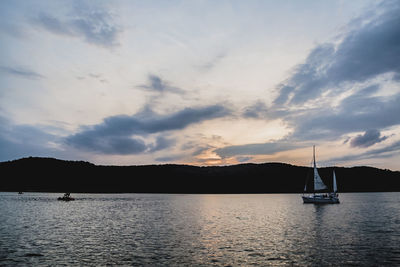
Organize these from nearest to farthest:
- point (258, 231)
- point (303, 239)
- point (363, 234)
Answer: point (303, 239)
point (363, 234)
point (258, 231)

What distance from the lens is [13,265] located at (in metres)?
27.7

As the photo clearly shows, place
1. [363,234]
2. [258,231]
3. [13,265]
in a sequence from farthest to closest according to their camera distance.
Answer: [258,231] → [363,234] → [13,265]

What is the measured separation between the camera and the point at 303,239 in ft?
142

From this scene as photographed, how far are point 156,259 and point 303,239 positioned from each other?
876 inches

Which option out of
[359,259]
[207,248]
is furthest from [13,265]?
[359,259]

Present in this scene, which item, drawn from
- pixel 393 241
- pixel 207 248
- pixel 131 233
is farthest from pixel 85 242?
pixel 393 241

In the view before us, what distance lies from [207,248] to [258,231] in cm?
1761

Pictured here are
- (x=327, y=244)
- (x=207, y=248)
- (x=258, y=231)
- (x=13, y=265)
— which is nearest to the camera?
(x=13, y=265)

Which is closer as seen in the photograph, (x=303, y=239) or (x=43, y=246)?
(x=43, y=246)

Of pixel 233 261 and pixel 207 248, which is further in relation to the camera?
pixel 207 248

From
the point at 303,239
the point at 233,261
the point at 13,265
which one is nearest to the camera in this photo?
the point at 13,265

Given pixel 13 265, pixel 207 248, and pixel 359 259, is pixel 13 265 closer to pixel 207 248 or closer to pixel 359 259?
pixel 207 248

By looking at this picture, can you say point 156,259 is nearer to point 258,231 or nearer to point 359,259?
point 359,259

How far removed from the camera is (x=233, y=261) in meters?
30.1
